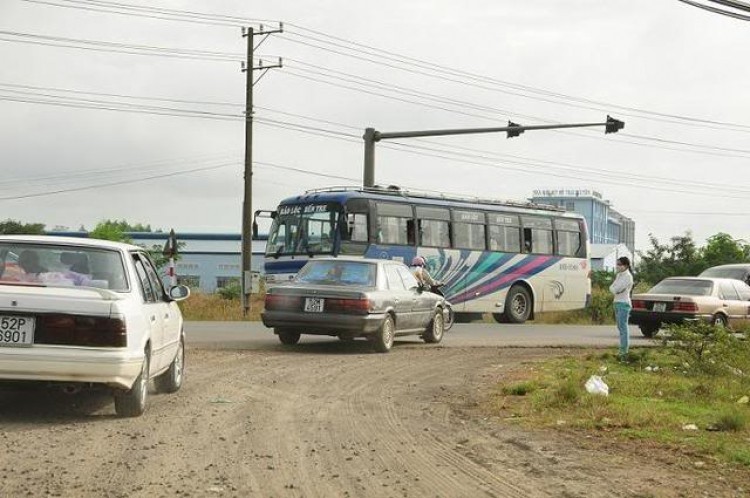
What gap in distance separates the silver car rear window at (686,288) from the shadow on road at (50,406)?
16529 mm

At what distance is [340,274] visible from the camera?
1722cm

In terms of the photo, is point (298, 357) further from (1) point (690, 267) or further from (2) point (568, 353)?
(1) point (690, 267)

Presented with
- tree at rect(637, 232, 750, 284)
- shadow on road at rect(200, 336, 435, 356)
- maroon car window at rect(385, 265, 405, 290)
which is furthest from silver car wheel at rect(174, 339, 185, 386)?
tree at rect(637, 232, 750, 284)

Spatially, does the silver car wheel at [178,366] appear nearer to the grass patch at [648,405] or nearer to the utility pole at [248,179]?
the grass patch at [648,405]

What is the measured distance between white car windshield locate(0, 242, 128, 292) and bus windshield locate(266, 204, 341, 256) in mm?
18488

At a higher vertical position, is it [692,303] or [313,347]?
[692,303]

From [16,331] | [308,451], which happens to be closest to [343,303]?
[16,331]

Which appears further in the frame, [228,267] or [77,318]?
[228,267]

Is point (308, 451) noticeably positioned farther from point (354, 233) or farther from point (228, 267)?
point (228, 267)

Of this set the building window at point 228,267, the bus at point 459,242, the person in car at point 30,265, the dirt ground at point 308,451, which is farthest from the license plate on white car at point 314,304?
the building window at point 228,267

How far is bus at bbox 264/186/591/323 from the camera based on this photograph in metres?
28.2

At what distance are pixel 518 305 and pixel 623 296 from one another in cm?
1747

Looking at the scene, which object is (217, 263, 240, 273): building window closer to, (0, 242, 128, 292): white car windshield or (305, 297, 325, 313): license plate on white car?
(305, 297, 325, 313): license plate on white car

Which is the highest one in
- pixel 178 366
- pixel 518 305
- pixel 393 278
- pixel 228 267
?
pixel 228 267
